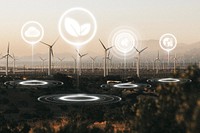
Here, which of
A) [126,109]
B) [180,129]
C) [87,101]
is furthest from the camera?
[126,109]

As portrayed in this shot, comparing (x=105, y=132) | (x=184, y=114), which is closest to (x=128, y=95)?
(x=105, y=132)

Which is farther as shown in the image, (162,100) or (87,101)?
(87,101)

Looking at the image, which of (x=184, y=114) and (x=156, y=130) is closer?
(x=184, y=114)

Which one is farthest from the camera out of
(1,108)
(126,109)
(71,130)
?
(1,108)

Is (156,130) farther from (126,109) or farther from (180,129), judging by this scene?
(126,109)

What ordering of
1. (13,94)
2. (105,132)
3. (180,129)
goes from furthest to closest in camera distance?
1. (13,94)
2. (105,132)
3. (180,129)

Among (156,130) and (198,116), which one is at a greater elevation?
(198,116)

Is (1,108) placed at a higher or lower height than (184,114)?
lower

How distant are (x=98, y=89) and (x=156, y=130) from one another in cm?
9779

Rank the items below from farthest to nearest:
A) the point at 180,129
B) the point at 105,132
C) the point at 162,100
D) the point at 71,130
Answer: the point at 105,132, the point at 71,130, the point at 162,100, the point at 180,129

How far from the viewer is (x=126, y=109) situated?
77.2m

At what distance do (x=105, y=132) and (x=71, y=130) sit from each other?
598cm

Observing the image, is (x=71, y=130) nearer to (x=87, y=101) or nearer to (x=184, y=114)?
(x=87, y=101)

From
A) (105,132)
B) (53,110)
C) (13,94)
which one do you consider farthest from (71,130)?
(13,94)
